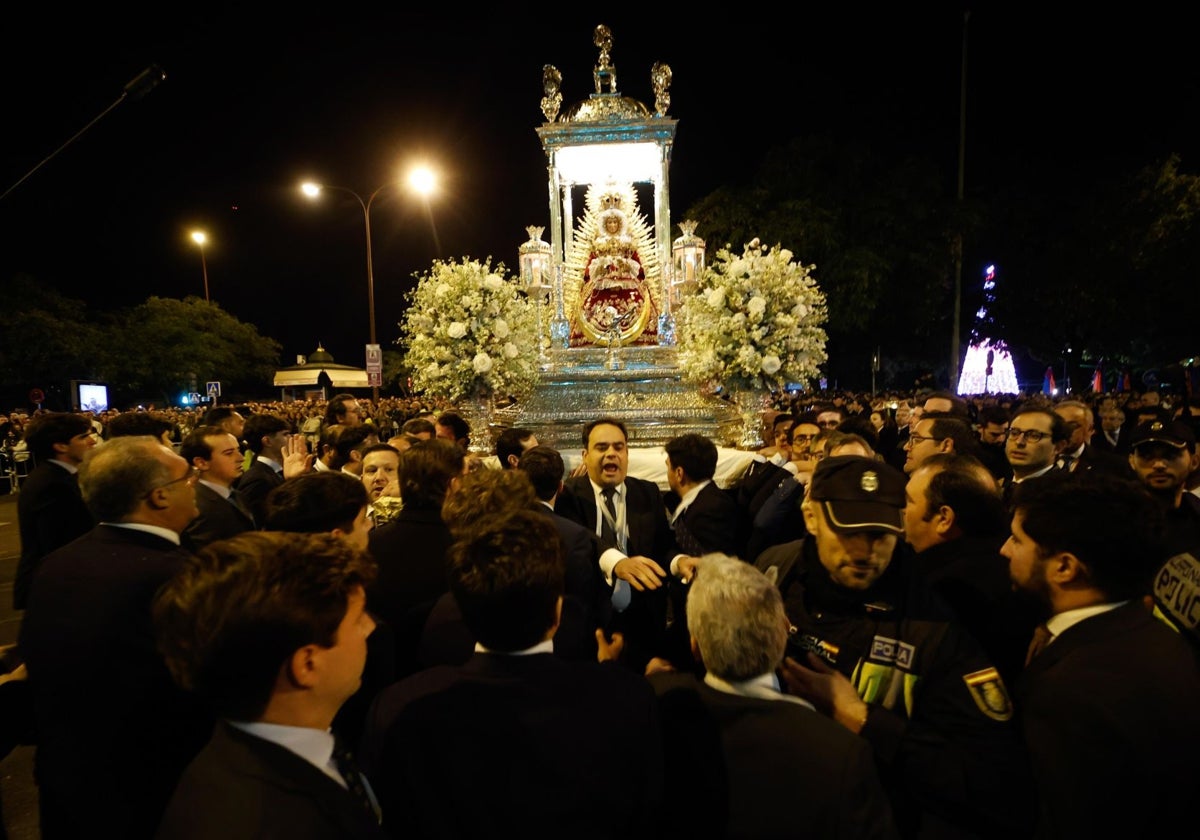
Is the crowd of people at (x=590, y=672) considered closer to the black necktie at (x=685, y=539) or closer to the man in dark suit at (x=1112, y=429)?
the black necktie at (x=685, y=539)

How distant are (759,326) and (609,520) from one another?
507 cm

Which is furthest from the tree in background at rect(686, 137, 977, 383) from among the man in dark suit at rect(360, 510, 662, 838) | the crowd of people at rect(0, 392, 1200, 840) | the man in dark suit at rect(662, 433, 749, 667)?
the man in dark suit at rect(360, 510, 662, 838)

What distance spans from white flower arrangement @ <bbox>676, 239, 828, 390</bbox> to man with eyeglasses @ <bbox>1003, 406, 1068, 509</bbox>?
13.2 feet

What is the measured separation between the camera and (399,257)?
33500 mm

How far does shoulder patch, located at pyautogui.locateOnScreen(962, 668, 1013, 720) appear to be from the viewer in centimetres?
195

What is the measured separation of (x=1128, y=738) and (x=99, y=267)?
147 ft

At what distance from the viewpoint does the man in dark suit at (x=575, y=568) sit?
8.42 ft

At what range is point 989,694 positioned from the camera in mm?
1965

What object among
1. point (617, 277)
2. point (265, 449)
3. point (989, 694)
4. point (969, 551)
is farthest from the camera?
point (617, 277)

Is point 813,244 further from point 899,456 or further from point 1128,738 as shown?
point 1128,738

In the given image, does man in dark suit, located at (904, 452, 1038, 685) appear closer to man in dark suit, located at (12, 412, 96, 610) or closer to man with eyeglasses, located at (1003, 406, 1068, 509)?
man with eyeglasses, located at (1003, 406, 1068, 509)

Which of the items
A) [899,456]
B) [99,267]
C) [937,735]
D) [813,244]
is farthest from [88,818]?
[99,267]

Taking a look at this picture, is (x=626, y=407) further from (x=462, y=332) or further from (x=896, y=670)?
(x=896, y=670)

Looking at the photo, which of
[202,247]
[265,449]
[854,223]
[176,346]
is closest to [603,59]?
[265,449]
